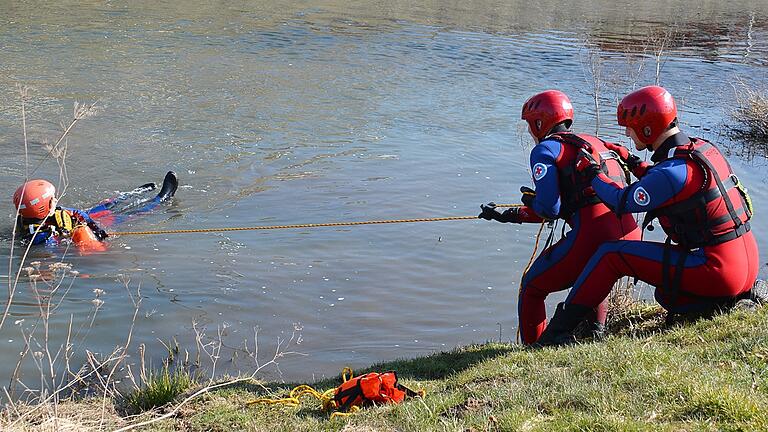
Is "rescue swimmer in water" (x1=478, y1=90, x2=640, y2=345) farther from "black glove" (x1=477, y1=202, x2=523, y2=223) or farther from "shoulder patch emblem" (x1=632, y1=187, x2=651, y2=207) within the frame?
"shoulder patch emblem" (x1=632, y1=187, x2=651, y2=207)

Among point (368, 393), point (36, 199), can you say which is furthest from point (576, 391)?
point (36, 199)

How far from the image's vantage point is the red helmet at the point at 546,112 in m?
6.41

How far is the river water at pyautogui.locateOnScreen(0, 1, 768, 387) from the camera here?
834 centimetres

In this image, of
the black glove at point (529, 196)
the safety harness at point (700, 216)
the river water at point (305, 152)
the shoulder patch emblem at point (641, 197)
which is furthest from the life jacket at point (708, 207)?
the river water at point (305, 152)

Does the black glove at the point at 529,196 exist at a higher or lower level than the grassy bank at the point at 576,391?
higher

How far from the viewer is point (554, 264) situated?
6344mm

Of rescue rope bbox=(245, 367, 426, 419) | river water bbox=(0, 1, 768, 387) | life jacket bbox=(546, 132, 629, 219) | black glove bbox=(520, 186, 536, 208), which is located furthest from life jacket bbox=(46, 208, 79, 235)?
life jacket bbox=(546, 132, 629, 219)

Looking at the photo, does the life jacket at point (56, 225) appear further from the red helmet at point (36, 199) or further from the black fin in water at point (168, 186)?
the black fin in water at point (168, 186)

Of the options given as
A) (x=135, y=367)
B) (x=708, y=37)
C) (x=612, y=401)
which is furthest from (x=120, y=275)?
(x=708, y=37)

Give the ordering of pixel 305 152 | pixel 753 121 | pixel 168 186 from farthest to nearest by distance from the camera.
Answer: pixel 753 121, pixel 305 152, pixel 168 186

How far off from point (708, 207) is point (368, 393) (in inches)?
98.0

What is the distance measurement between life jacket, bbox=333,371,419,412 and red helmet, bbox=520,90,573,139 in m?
2.27

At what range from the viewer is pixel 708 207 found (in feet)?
18.4

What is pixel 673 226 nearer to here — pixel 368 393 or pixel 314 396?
pixel 368 393
